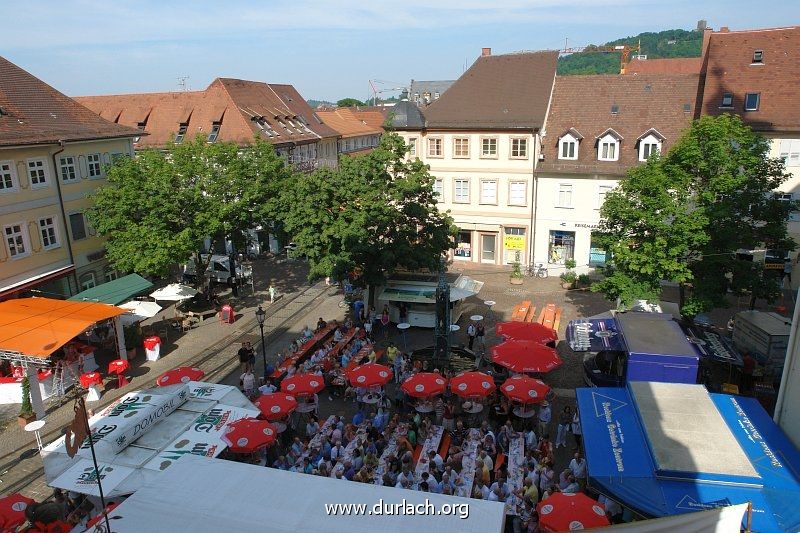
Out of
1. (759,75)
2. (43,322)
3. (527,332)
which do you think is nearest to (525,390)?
Answer: (527,332)

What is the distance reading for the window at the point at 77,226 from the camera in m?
27.8

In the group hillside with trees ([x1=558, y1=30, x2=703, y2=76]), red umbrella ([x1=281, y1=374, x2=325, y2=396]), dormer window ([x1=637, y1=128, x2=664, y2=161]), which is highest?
hillside with trees ([x1=558, y1=30, x2=703, y2=76])

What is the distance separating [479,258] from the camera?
1454 inches

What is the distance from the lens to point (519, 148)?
34188 mm

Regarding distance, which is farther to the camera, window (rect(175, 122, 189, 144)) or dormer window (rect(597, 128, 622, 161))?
window (rect(175, 122, 189, 144))

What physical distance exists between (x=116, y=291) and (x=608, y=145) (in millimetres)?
26429

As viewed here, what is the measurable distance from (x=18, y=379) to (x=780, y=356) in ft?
83.6

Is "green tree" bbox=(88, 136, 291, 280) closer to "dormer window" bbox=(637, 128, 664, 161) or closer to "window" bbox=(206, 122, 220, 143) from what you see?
"window" bbox=(206, 122, 220, 143)

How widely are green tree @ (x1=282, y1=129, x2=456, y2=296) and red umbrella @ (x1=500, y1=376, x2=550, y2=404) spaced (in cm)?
894

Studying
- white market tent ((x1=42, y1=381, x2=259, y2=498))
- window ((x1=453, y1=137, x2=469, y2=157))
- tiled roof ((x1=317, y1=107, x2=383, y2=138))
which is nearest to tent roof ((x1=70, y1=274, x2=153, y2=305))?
white market tent ((x1=42, y1=381, x2=259, y2=498))

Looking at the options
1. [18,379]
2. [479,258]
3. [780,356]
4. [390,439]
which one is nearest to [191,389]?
[390,439]

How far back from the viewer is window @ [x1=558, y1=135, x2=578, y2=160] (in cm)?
3356

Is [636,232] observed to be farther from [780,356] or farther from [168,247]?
[168,247]

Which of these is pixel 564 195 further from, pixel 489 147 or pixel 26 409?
pixel 26 409
